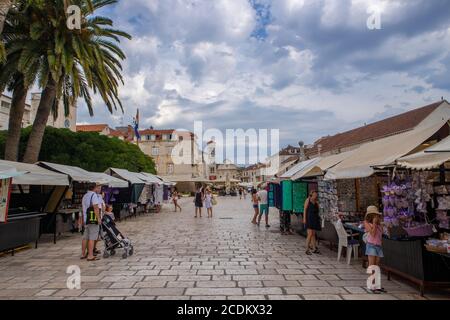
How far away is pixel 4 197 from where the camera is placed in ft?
26.5

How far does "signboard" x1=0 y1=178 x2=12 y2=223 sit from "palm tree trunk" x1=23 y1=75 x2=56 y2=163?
24.5ft

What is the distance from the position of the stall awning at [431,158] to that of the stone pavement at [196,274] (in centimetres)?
210

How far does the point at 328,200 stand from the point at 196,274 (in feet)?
15.3

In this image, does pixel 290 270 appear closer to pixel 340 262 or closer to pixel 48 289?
pixel 340 262

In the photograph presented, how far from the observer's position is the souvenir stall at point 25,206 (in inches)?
319

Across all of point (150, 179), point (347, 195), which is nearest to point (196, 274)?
point (347, 195)

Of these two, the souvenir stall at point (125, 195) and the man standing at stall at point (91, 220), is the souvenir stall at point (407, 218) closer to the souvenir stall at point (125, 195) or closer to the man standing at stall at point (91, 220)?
the man standing at stall at point (91, 220)

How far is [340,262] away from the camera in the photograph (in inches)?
294

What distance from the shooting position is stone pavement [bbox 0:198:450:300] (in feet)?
17.0

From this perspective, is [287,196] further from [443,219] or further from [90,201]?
[90,201]
